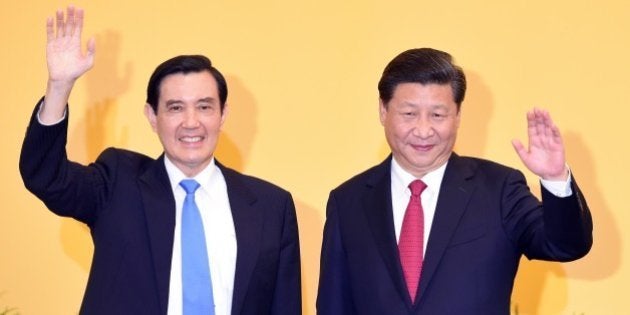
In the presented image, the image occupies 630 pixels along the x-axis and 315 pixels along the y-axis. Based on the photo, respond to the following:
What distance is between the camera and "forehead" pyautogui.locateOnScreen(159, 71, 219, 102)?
9.73 feet

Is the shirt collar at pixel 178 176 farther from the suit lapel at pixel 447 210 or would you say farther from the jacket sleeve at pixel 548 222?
the jacket sleeve at pixel 548 222

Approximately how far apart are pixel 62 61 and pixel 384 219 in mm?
898

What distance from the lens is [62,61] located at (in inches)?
105

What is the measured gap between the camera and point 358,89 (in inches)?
154

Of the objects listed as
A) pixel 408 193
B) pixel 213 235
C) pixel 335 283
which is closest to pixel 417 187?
pixel 408 193

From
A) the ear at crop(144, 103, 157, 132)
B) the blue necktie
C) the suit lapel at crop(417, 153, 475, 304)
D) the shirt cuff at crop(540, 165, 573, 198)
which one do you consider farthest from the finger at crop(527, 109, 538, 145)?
the ear at crop(144, 103, 157, 132)

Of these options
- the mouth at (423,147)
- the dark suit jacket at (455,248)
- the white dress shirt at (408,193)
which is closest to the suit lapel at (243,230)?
the dark suit jacket at (455,248)

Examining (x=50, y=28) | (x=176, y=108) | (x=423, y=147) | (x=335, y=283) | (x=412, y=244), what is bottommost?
(x=335, y=283)

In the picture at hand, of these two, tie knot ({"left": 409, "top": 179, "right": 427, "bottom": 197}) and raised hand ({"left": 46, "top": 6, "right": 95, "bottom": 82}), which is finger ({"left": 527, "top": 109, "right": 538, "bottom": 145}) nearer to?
tie knot ({"left": 409, "top": 179, "right": 427, "bottom": 197})

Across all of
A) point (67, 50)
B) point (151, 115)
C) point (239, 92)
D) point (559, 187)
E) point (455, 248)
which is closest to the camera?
point (559, 187)

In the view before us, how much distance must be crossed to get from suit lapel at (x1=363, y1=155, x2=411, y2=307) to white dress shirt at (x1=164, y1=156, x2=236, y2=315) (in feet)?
1.22

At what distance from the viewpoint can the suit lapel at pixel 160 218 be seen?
282 cm

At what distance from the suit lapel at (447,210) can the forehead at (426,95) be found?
0.17m

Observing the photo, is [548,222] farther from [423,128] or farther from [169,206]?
[169,206]
